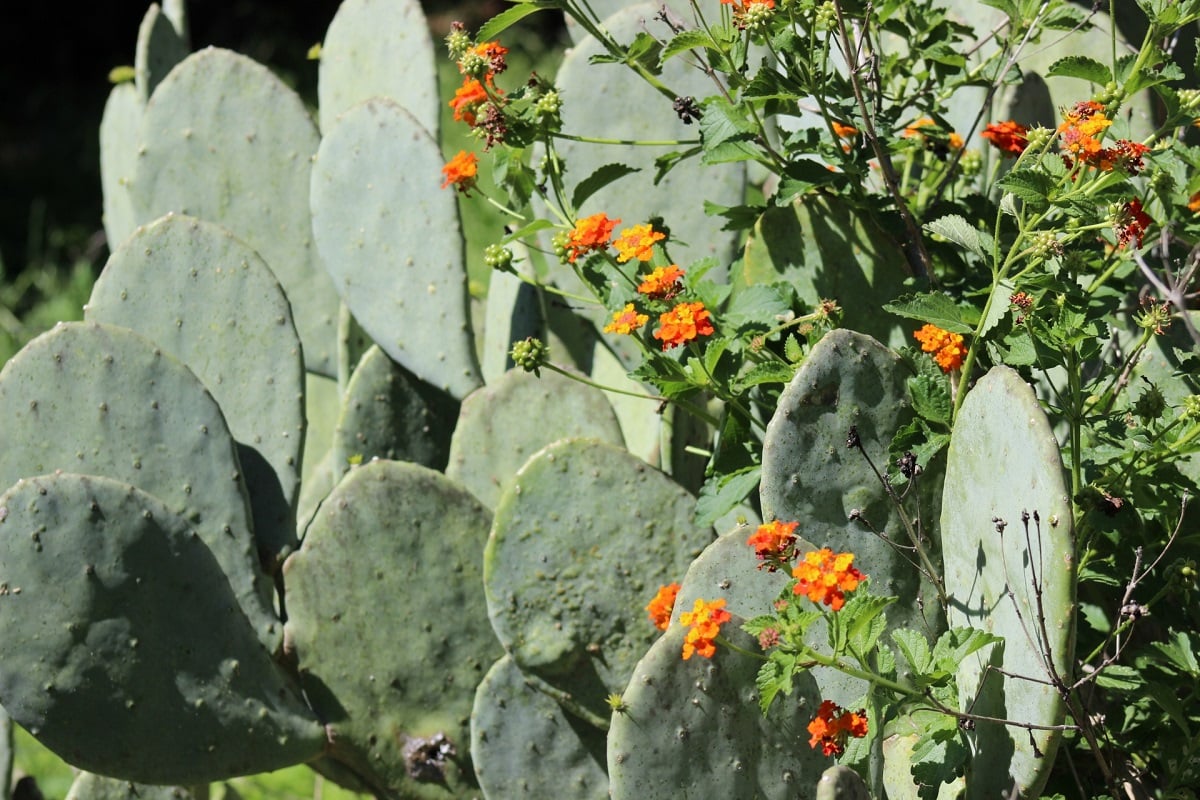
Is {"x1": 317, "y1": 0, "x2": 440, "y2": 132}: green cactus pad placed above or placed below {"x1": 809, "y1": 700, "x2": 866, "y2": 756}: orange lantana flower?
above

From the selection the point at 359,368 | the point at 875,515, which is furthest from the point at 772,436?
the point at 359,368

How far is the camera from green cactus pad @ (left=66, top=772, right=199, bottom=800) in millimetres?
2125

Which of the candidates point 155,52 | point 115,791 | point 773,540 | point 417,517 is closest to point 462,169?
point 417,517

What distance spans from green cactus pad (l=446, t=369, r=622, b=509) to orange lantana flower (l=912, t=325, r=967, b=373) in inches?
25.0

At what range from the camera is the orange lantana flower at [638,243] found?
1.66 m

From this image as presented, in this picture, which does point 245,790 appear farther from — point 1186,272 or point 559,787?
point 1186,272

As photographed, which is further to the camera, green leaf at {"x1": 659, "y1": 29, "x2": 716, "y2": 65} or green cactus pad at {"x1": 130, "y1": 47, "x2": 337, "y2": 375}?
green cactus pad at {"x1": 130, "y1": 47, "x2": 337, "y2": 375}

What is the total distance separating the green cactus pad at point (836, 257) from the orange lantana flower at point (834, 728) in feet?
1.86

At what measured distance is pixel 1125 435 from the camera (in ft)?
5.01

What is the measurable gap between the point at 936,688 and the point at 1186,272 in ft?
1.77

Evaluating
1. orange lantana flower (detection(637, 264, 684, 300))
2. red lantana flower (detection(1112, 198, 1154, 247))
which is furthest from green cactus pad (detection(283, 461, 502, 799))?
red lantana flower (detection(1112, 198, 1154, 247))

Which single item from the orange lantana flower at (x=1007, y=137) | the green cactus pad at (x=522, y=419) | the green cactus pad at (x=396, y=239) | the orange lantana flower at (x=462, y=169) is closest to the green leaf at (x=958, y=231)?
the orange lantana flower at (x=1007, y=137)

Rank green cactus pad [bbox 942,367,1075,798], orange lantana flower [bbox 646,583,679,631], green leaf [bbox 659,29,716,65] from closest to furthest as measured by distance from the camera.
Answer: green cactus pad [bbox 942,367,1075,798] → green leaf [bbox 659,29,716,65] → orange lantana flower [bbox 646,583,679,631]

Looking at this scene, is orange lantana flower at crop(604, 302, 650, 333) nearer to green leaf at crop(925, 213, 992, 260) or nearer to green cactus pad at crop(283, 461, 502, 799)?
green leaf at crop(925, 213, 992, 260)
